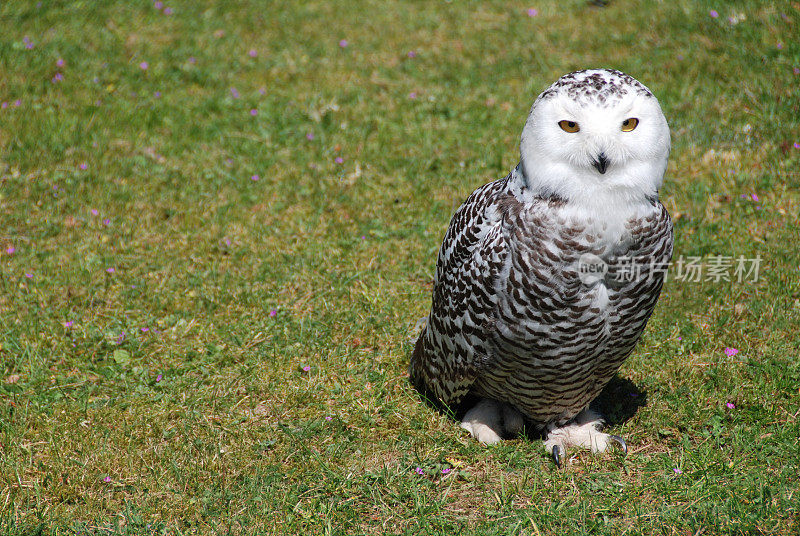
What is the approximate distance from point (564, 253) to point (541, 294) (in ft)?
0.66

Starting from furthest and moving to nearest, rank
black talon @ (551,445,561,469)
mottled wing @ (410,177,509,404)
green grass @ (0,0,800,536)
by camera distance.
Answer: black talon @ (551,445,561,469) → green grass @ (0,0,800,536) → mottled wing @ (410,177,509,404)

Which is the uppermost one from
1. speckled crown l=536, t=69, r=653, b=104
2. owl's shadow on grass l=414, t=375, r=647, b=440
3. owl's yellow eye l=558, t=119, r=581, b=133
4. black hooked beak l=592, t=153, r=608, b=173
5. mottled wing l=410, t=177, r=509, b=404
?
speckled crown l=536, t=69, r=653, b=104

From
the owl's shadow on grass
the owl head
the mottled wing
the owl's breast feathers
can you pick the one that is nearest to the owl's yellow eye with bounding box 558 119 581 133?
the owl head

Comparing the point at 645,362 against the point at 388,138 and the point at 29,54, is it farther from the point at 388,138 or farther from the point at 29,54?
the point at 29,54

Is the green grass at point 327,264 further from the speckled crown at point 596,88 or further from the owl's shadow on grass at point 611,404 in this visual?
the speckled crown at point 596,88

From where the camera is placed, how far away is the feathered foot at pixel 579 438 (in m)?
3.90

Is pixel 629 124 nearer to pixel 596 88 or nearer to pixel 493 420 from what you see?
pixel 596 88

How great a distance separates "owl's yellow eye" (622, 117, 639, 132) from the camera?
300 cm

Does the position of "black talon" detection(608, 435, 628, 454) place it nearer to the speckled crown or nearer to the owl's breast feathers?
the owl's breast feathers

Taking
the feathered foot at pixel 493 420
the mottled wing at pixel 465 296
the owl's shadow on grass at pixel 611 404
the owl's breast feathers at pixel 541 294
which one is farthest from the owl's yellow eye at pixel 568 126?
the owl's shadow on grass at pixel 611 404

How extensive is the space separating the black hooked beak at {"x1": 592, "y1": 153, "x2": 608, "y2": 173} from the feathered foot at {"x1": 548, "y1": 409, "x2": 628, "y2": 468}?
1505mm

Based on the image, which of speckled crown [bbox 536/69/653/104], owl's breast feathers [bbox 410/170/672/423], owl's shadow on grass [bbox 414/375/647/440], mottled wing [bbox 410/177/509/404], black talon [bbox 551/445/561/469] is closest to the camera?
speckled crown [bbox 536/69/653/104]

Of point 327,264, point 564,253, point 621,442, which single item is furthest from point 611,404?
point 327,264

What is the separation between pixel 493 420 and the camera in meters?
4.05
